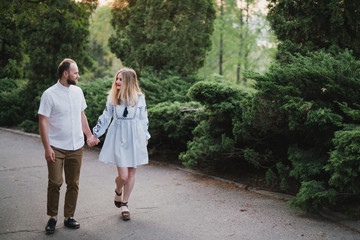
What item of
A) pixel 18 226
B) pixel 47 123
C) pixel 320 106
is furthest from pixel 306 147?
pixel 18 226

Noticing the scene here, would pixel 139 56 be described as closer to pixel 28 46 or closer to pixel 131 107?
pixel 28 46

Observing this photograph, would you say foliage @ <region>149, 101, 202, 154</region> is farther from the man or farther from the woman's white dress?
the man

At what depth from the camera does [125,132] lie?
5.09m

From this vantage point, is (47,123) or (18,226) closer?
(47,123)

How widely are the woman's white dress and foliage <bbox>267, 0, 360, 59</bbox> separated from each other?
316 centimetres

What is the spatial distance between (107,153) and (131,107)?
709 mm

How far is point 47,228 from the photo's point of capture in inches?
176

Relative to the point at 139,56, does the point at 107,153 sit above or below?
below

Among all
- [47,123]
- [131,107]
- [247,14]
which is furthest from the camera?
[247,14]

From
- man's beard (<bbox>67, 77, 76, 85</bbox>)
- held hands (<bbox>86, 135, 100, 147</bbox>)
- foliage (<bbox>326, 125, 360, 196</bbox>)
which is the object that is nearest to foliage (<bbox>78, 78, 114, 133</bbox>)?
held hands (<bbox>86, 135, 100, 147</bbox>)

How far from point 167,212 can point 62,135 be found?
6.20ft

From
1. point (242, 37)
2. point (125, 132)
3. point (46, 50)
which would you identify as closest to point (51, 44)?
point (46, 50)

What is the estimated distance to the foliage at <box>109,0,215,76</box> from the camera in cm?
1162

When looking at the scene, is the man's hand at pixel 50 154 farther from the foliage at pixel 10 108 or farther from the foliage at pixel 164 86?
the foliage at pixel 10 108
